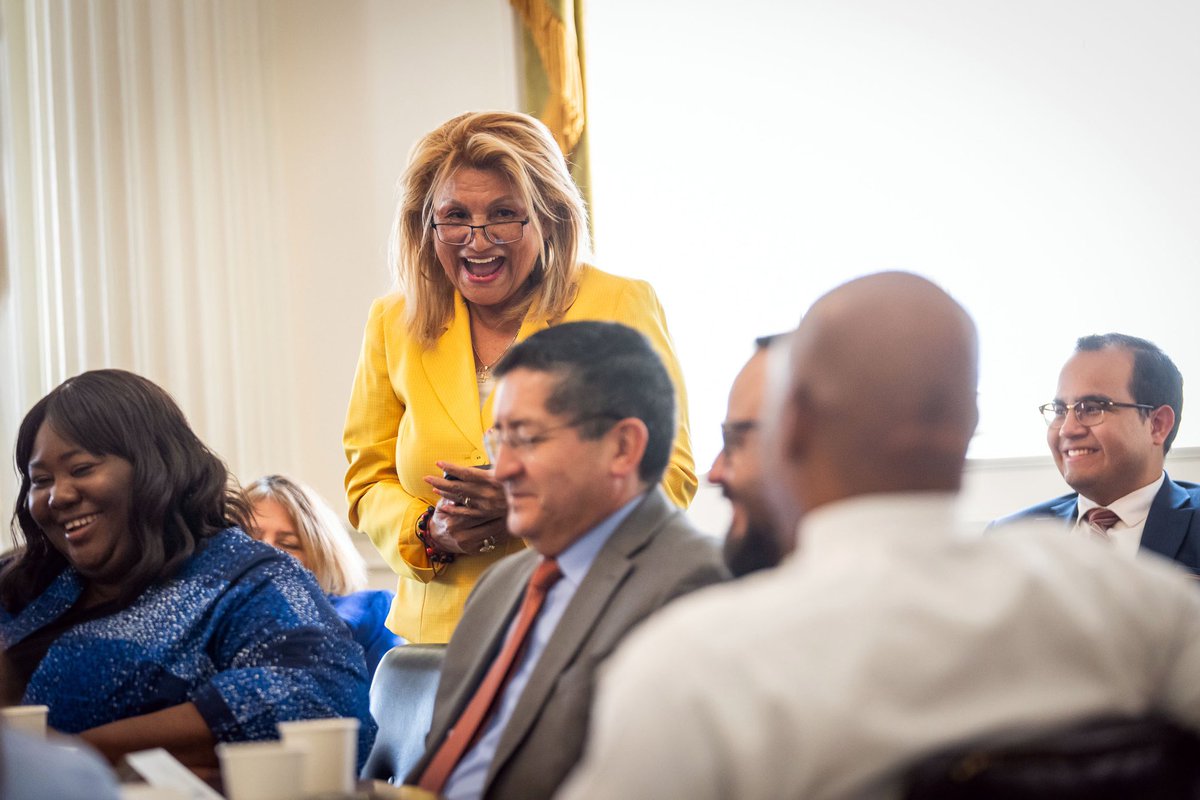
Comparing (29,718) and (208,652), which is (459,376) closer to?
(208,652)

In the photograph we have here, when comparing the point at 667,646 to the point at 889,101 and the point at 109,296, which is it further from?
the point at 889,101

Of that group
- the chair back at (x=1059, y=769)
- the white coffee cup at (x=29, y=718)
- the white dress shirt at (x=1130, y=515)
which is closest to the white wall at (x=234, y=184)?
the white dress shirt at (x=1130, y=515)

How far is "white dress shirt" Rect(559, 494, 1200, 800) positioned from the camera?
1097 mm

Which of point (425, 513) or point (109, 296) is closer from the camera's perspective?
point (425, 513)

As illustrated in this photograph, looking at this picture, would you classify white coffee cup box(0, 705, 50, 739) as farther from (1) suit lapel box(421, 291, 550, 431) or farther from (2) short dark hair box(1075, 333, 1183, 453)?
(2) short dark hair box(1075, 333, 1183, 453)

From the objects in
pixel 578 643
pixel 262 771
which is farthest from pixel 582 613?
pixel 262 771

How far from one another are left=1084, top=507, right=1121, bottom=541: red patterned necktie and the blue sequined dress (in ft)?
7.27

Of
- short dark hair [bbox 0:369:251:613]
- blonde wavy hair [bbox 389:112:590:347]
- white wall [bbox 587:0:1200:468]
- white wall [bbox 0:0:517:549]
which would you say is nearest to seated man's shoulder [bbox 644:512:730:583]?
blonde wavy hair [bbox 389:112:590:347]

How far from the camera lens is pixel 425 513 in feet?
8.75

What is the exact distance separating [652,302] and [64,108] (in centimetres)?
356

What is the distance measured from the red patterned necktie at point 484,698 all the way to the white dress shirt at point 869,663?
788mm

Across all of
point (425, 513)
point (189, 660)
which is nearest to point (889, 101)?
point (425, 513)

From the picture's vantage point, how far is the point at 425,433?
277 centimetres

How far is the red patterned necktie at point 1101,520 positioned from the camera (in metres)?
3.72
